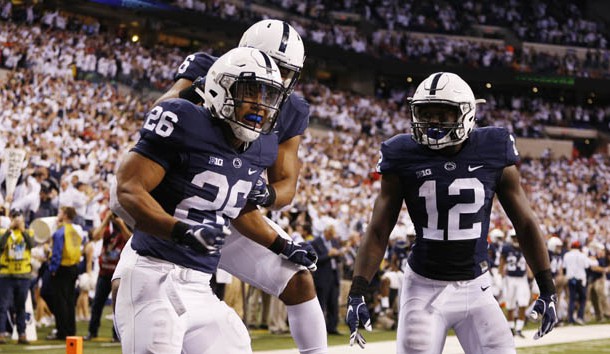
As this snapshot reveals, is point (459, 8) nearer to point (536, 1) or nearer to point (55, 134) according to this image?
point (536, 1)

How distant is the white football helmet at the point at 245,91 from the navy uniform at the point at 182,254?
0.07 metres

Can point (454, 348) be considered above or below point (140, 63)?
below

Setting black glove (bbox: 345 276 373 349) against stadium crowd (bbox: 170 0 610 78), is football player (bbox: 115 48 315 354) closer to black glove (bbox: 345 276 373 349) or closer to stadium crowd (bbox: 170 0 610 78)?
black glove (bbox: 345 276 373 349)

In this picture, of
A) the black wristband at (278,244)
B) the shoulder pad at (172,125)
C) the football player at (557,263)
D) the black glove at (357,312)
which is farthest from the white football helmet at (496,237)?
the shoulder pad at (172,125)

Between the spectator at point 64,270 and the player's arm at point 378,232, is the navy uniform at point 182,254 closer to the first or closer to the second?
the player's arm at point 378,232

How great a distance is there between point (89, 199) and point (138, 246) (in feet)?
30.9

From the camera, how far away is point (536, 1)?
4231cm

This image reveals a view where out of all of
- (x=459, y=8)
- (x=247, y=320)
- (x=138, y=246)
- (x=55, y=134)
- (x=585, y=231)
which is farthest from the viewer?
(x=459, y=8)

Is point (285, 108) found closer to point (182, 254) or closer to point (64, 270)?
point (182, 254)

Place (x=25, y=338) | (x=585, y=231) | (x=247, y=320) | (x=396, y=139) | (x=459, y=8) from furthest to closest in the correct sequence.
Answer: (x=459, y=8)
(x=585, y=231)
(x=247, y=320)
(x=25, y=338)
(x=396, y=139)

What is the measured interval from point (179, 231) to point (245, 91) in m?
0.65

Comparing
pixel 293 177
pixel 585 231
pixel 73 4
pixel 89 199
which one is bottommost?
pixel 585 231

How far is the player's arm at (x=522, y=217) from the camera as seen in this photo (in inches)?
192

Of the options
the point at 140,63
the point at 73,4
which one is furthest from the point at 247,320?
the point at 73,4
